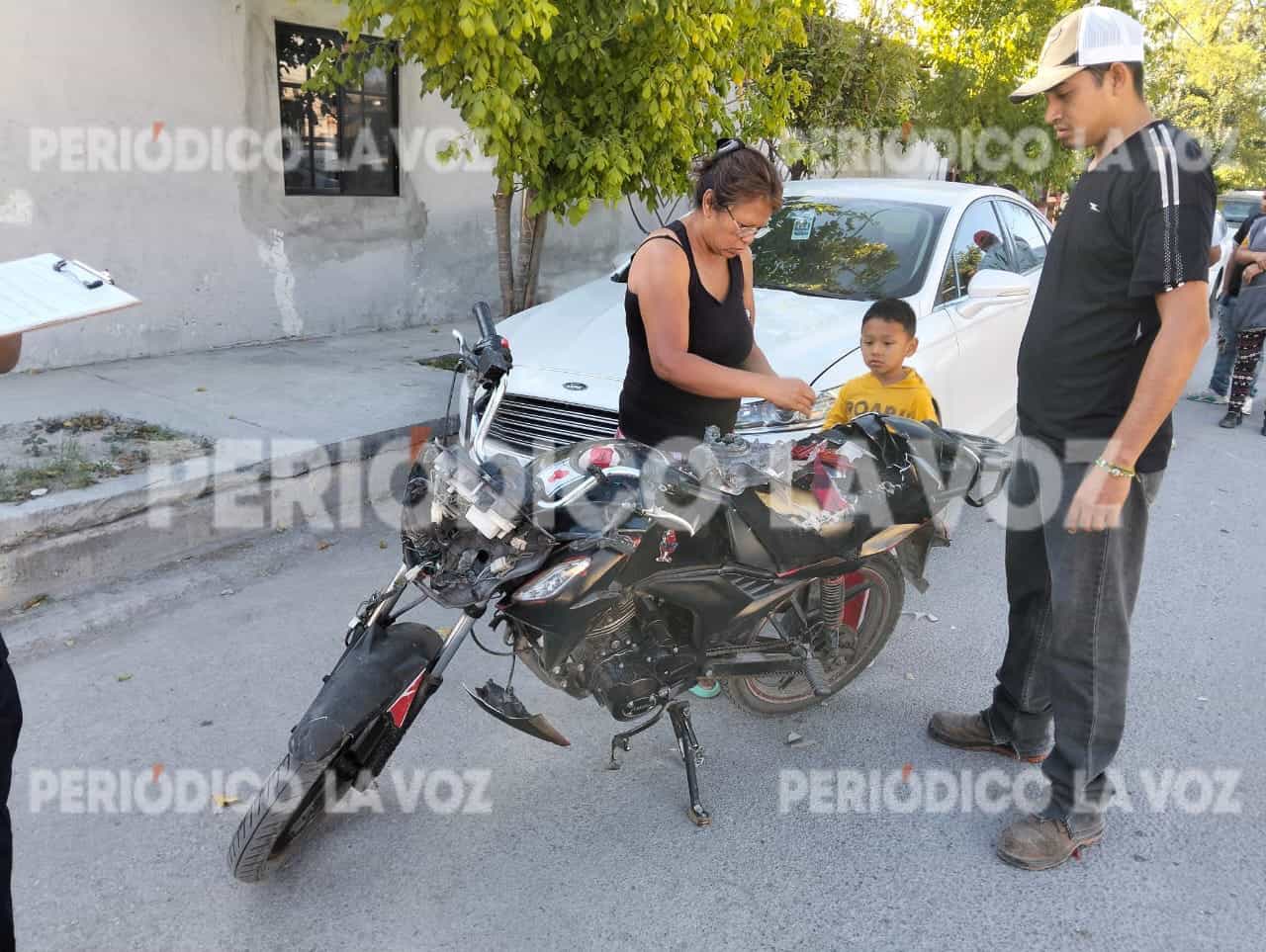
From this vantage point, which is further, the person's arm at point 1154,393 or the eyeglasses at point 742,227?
the eyeglasses at point 742,227

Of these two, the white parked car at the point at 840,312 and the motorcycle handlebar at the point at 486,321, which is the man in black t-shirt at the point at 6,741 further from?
the white parked car at the point at 840,312

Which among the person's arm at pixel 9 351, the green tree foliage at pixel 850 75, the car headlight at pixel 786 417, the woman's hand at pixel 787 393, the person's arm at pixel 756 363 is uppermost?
the green tree foliage at pixel 850 75

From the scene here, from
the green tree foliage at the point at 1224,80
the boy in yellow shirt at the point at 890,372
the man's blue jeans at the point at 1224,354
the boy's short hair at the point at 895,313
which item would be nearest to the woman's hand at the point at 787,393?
the boy in yellow shirt at the point at 890,372

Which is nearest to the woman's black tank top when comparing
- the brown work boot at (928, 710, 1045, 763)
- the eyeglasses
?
the eyeglasses

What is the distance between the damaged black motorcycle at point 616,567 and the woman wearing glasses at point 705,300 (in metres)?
0.19

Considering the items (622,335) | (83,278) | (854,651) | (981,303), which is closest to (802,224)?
(981,303)

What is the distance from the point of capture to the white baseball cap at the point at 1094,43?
7.80 ft

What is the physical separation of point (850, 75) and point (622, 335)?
6.02 m

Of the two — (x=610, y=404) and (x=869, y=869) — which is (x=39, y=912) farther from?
(x=610, y=404)

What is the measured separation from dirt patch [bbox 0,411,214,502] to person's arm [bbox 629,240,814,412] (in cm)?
299

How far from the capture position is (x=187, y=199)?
6.99 metres

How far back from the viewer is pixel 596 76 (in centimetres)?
596

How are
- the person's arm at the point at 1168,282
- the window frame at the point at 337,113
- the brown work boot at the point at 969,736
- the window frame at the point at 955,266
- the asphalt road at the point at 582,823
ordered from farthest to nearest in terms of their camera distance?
the window frame at the point at 337,113 → the window frame at the point at 955,266 → the brown work boot at the point at 969,736 → the asphalt road at the point at 582,823 → the person's arm at the point at 1168,282

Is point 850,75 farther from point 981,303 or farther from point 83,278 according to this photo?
point 83,278
